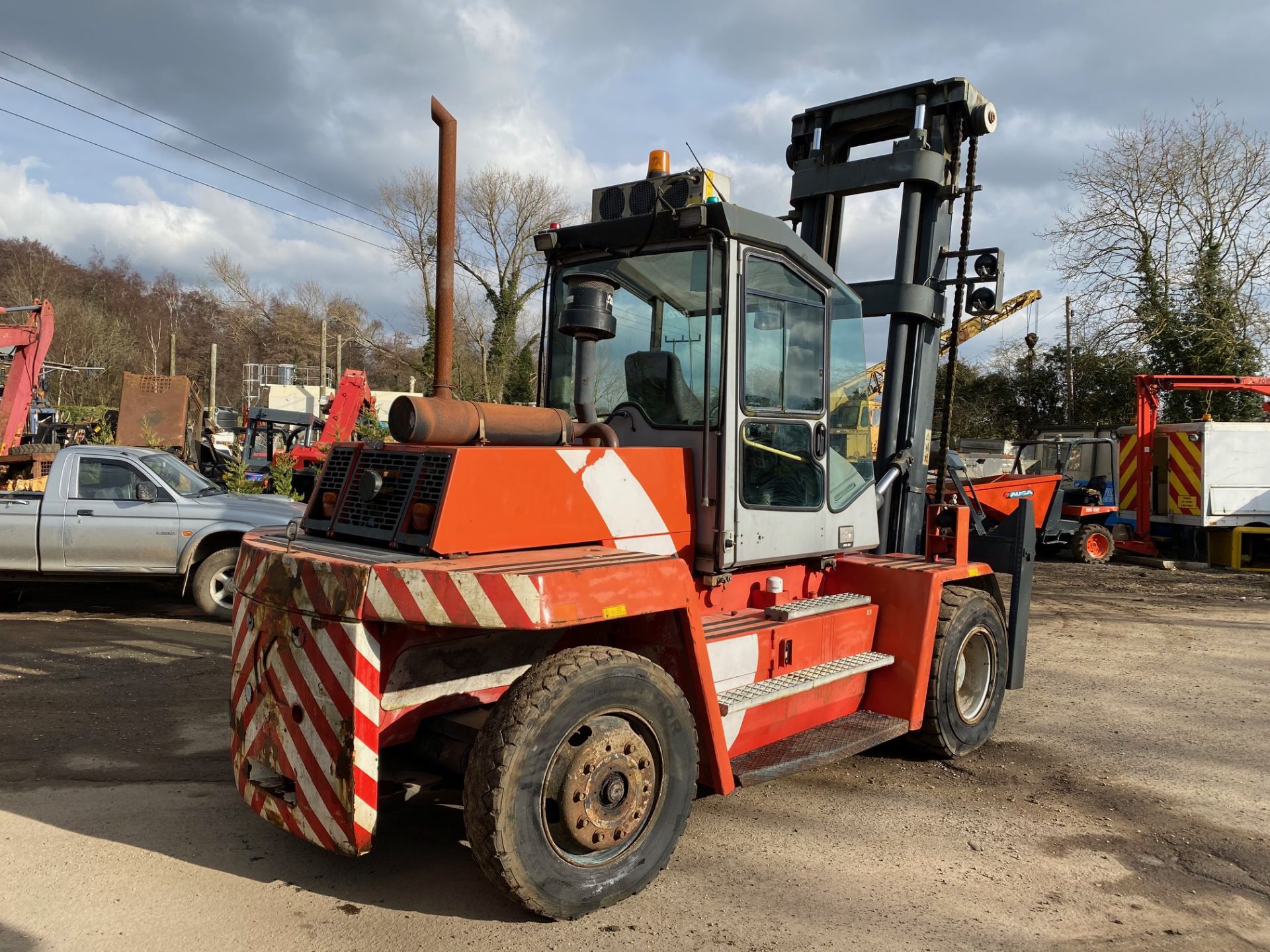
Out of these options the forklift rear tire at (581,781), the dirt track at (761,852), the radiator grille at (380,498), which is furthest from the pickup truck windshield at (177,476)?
the forklift rear tire at (581,781)

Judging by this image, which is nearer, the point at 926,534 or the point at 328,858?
the point at 328,858

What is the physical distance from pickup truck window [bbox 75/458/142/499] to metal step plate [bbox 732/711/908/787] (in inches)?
299

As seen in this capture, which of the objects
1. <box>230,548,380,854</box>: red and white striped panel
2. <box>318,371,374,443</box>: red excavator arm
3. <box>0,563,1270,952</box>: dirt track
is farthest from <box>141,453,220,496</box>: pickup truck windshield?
<box>318,371,374,443</box>: red excavator arm

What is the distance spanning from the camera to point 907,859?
162 inches

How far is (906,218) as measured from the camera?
19.4 feet

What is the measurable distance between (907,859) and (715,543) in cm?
164

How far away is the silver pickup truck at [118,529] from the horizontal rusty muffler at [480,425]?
5983mm

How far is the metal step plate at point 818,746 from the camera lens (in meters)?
4.20

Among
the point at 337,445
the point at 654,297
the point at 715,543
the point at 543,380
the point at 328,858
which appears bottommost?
the point at 328,858

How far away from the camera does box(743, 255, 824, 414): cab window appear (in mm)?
4359

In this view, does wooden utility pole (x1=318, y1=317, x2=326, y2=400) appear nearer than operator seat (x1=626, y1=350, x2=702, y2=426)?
No

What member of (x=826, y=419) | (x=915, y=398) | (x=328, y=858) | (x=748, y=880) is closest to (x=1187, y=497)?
(x=915, y=398)

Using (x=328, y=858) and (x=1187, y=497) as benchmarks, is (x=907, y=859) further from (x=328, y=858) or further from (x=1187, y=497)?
(x=1187, y=497)

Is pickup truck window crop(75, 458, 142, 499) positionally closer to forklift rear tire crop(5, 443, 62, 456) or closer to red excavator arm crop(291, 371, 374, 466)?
forklift rear tire crop(5, 443, 62, 456)
